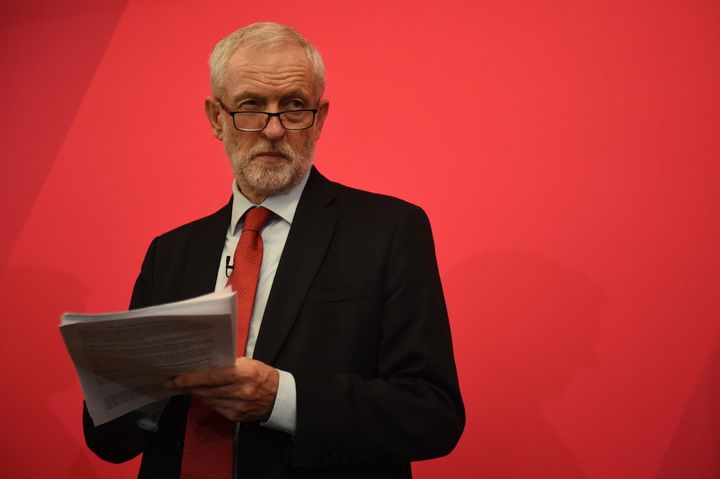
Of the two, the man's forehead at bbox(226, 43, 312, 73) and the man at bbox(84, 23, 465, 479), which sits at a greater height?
the man's forehead at bbox(226, 43, 312, 73)

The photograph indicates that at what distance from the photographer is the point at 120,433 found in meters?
1.43

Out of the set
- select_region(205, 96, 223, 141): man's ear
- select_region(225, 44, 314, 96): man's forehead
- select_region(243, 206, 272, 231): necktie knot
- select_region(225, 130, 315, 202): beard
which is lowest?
select_region(243, 206, 272, 231): necktie knot

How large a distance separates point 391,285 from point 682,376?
3.26 feet

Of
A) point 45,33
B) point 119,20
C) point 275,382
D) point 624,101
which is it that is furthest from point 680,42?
point 45,33

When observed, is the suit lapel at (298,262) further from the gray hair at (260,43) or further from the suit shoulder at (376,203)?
the gray hair at (260,43)

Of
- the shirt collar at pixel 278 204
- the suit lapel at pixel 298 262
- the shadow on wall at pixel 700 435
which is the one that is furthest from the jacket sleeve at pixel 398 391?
the shadow on wall at pixel 700 435

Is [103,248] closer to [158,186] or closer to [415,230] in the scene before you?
[158,186]

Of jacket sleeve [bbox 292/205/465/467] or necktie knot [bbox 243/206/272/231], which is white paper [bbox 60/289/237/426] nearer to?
jacket sleeve [bbox 292/205/465/467]

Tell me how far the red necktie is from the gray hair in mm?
423

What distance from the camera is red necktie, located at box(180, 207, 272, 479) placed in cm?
131

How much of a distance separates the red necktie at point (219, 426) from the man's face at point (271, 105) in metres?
0.18

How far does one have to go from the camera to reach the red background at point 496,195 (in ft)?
6.36

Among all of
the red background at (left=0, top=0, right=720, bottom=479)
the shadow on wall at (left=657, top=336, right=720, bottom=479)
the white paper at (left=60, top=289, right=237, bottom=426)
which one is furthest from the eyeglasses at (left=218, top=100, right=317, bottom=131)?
the shadow on wall at (left=657, top=336, right=720, bottom=479)

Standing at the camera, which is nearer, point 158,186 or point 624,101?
point 624,101
